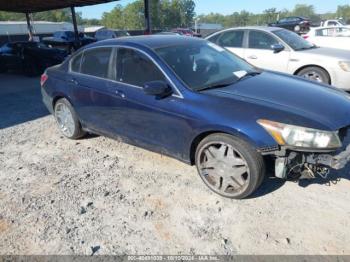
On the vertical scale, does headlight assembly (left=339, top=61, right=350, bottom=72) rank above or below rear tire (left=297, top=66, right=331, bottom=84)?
above

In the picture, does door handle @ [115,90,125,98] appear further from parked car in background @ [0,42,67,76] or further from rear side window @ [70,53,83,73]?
parked car in background @ [0,42,67,76]

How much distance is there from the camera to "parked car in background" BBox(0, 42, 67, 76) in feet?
42.6

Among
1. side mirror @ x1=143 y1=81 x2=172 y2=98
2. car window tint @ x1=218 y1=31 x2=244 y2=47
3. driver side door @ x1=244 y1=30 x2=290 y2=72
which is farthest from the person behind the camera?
car window tint @ x1=218 y1=31 x2=244 y2=47

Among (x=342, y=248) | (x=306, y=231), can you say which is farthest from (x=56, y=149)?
(x=342, y=248)

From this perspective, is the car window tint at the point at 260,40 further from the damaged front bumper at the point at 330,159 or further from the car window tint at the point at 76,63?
the damaged front bumper at the point at 330,159

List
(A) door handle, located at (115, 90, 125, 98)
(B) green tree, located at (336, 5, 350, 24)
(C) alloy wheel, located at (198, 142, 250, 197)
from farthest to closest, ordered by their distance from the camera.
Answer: (B) green tree, located at (336, 5, 350, 24) < (A) door handle, located at (115, 90, 125, 98) < (C) alloy wheel, located at (198, 142, 250, 197)

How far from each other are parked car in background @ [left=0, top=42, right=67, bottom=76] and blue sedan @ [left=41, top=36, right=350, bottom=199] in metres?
9.15

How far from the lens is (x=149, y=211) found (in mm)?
3307

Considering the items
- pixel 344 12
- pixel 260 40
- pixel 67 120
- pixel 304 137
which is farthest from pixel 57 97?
pixel 344 12

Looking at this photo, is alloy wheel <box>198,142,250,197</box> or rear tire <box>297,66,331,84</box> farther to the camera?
rear tire <box>297,66,331,84</box>

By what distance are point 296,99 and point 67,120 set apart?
3.51 meters

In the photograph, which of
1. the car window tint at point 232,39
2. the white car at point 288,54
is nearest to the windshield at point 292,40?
the white car at point 288,54

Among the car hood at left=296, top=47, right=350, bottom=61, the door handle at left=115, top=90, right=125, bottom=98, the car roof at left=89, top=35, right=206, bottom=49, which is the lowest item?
the door handle at left=115, top=90, right=125, bottom=98

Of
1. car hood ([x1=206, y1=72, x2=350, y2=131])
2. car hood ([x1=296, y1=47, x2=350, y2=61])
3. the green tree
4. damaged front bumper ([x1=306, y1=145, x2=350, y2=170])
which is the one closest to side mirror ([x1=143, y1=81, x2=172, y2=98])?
car hood ([x1=206, y1=72, x2=350, y2=131])
